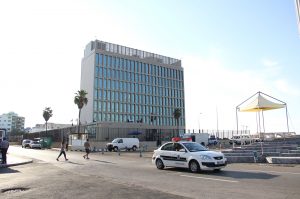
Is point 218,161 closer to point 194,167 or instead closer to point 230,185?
point 194,167

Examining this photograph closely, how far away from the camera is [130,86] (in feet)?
344

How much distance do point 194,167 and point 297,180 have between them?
4845 mm

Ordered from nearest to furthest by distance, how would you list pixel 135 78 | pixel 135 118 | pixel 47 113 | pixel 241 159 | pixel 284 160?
pixel 284 160, pixel 241 159, pixel 47 113, pixel 135 118, pixel 135 78

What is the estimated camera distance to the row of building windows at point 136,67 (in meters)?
98.8

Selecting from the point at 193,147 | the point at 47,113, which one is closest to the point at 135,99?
the point at 47,113

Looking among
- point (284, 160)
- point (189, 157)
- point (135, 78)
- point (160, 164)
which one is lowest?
point (160, 164)

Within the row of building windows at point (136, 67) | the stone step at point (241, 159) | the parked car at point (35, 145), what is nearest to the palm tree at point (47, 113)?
the row of building windows at point (136, 67)

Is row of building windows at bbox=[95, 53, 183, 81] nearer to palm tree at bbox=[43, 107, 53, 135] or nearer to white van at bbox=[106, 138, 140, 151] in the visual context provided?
palm tree at bbox=[43, 107, 53, 135]

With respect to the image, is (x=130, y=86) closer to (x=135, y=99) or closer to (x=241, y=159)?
(x=135, y=99)

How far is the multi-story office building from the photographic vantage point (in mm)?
96562

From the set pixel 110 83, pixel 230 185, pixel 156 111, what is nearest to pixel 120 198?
pixel 230 185

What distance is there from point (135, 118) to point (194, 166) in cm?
8921

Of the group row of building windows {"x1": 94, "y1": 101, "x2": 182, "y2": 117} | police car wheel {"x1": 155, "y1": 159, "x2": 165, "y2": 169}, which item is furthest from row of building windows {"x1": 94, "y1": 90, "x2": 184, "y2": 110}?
police car wheel {"x1": 155, "y1": 159, "x2": 165, "y2": 169}

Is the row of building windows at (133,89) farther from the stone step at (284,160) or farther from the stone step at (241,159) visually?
the stone step at (284,160)
